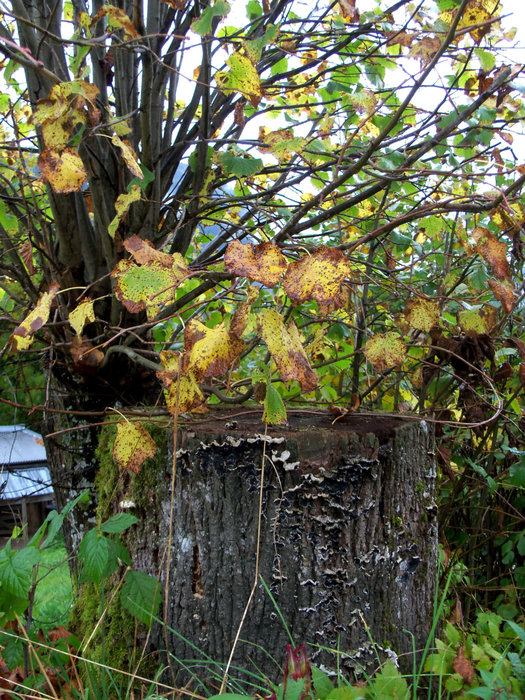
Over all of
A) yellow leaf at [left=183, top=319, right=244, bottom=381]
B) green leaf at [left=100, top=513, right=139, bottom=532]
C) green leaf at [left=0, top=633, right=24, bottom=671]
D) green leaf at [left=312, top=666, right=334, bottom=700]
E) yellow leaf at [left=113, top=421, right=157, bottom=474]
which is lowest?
green leaf at [left=312, top=666, right=334, bottom=700]

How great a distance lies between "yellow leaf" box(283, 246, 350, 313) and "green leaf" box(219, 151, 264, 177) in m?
0.60

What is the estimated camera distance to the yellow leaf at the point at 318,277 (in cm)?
105

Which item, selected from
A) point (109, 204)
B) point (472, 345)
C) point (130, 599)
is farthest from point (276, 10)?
point (130, 599)

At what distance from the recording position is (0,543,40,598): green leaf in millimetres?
1187

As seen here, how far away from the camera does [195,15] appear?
5.57 ft

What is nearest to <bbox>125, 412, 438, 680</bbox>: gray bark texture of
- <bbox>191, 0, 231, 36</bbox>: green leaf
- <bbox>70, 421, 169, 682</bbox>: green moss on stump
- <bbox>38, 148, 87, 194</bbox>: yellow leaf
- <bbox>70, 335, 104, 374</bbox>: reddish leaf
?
<bbox>70, 421, 169, 682</bbox>: green moss on stump

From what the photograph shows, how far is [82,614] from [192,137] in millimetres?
1601

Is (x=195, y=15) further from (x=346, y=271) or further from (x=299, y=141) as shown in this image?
(x=346, y=271)

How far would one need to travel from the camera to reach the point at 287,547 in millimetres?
1351

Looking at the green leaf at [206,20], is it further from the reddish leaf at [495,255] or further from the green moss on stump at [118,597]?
the green moss on stump at [118,597]

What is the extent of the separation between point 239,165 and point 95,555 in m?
1.09

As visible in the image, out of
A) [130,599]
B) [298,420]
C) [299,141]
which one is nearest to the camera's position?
[130,599]

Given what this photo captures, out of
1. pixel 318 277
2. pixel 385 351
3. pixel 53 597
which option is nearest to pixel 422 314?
pixel 385 351

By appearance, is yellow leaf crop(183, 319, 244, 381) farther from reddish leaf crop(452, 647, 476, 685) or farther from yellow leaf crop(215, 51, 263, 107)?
reddish leaf crop(452, 647, 476, 685)
